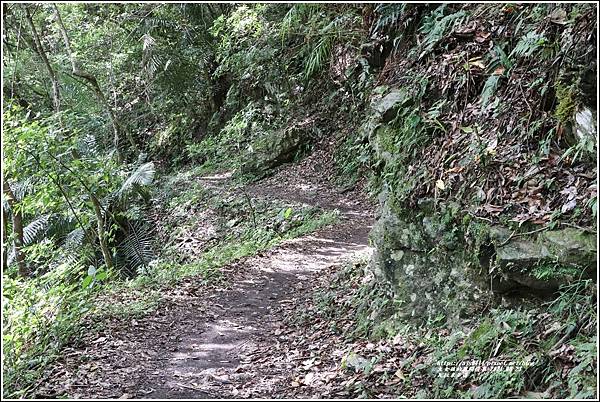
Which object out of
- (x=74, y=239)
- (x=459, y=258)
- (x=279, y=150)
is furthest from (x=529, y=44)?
(x=279, y=150)

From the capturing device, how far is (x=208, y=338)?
577 centimetres

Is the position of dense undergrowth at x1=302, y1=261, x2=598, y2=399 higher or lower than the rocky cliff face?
lower

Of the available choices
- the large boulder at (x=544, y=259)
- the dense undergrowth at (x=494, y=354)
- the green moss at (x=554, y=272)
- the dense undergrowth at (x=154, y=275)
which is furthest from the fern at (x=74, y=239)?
the green moss at (x=554, y=272)

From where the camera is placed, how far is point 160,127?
20828mm

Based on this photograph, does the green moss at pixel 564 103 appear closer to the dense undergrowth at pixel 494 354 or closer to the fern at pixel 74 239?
the dense undergrowth at pixel 494 354

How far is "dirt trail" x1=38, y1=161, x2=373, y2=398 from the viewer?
4520mm

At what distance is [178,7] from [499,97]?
44.5ft

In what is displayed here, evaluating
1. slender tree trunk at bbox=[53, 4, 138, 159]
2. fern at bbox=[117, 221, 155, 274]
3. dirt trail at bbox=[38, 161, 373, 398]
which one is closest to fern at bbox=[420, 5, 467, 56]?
dirt trail at bbox=[38, 161, 373, 398]

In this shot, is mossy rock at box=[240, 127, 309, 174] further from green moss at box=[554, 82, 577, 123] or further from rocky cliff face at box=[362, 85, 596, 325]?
green moss at box=[554, 82, 577, 123]

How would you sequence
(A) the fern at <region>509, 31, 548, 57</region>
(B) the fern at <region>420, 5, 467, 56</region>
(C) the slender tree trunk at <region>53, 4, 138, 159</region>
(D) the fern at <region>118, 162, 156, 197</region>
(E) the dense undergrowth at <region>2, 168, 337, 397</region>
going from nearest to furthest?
(A) the fern at <region>509, 31, 548, 57</region>, (E) the dense undergrowth at <region>2, 168, 337, 397</region>, (B) the fern at <region>420, 5, 467, 56</region>, (C) the slender tree trunk at <region>53, 4, 138, 159</region>, (D) the fern at <region>118, 162, 156, 197</region>

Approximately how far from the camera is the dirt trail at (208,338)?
14.8 ft

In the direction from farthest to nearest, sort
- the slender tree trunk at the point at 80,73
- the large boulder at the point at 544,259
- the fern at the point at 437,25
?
the slender tree trunk at the point at 80,73 → the fern at the point at 437,25 → the large boulder at the point at 544,259

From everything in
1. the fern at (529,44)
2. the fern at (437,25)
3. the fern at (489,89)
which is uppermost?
the fern at (437,25)

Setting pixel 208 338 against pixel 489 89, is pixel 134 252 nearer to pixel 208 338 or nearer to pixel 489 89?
pixel 208 338
